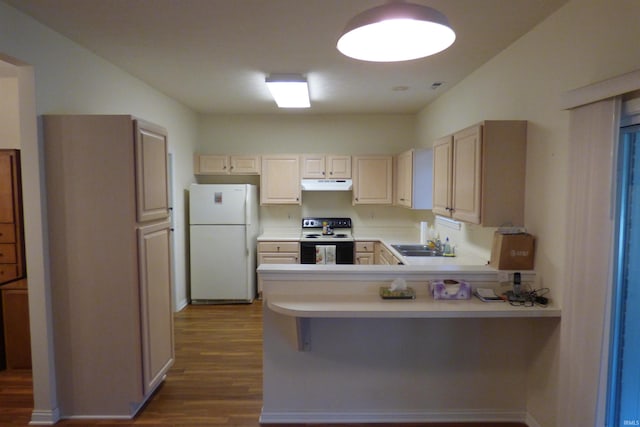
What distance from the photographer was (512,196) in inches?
97.2

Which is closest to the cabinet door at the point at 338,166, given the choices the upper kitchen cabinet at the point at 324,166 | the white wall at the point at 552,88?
the upper kitchen cabinet at the point at 324,166

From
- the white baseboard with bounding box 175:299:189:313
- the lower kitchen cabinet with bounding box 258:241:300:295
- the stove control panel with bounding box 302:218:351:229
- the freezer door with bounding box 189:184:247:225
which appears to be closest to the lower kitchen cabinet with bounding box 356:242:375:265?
the stove control panel with bounding box 302:218:351:229

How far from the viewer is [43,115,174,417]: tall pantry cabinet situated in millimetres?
2393

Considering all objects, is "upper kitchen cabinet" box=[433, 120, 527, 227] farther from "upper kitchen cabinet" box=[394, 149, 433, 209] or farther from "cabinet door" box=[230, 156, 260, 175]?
"cabinet door" box=[230, 156, 260, 175]

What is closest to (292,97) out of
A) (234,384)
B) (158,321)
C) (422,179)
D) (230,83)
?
(230,83)

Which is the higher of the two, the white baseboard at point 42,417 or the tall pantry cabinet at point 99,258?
the tall pantry cabinet at point 99,258

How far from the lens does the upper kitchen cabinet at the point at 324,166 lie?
5.15 meters

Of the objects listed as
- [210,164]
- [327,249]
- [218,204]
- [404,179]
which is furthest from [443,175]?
[210,164]

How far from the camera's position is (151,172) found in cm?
261

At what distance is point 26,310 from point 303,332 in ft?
8.08

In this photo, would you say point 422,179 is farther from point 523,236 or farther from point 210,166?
point 210,166

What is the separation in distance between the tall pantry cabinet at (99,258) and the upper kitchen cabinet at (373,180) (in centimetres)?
312

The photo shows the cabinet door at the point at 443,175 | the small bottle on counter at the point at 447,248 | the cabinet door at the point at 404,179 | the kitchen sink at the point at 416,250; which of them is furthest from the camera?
the cabinet door at the point at 404,179

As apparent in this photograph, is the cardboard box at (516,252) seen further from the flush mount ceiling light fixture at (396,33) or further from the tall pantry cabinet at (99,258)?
the tall pantry cabinet at (99,258)
